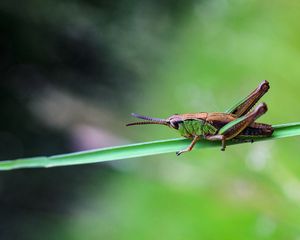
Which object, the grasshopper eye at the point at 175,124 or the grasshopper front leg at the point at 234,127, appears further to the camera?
the grasshopper eye at the point at 175,124

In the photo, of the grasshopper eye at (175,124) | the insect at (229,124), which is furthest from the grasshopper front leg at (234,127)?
the grasshopper eye at (175,124)

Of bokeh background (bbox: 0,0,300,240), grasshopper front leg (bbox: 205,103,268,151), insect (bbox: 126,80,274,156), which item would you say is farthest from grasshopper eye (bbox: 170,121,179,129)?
bokeh background (bbox: 0,0,300,240)

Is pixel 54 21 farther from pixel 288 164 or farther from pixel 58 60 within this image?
pixel 288 164

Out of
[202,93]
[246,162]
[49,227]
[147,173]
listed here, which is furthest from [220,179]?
[49,227]

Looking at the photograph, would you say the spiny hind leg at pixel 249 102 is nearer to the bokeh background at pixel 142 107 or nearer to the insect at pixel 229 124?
the insect at pixel 229 124

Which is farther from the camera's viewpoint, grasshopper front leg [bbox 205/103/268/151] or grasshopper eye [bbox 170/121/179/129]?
grasshopper eye [bbox 170/121/179/129]

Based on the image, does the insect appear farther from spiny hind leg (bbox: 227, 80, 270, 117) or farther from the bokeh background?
the bokeh background
